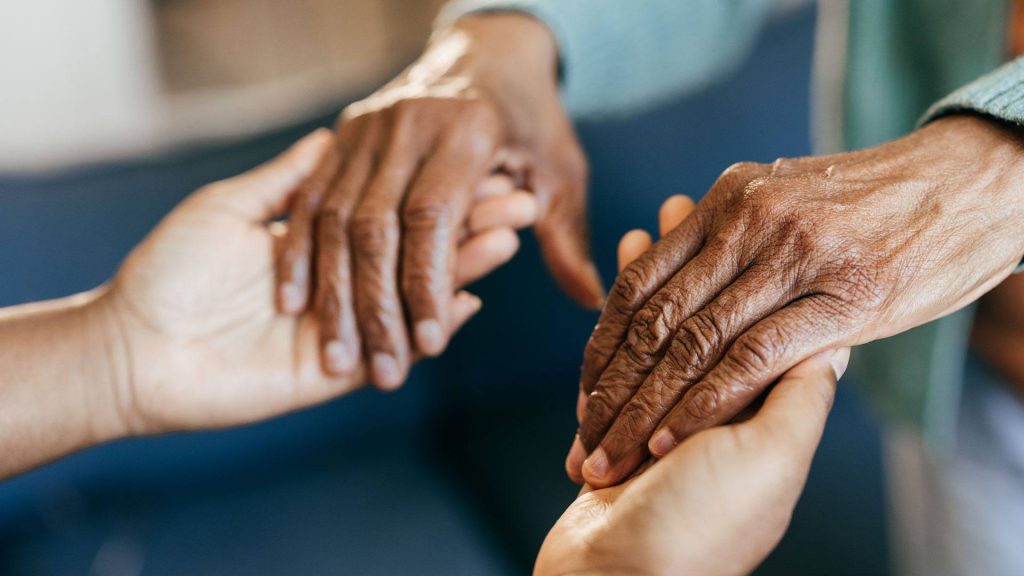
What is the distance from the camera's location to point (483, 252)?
76 cm

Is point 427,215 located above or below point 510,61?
below

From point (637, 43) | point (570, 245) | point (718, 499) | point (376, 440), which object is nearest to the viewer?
point (718, 499)

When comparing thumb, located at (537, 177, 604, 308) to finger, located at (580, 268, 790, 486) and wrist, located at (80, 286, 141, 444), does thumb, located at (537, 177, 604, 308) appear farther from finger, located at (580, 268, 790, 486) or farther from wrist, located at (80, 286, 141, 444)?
wrist, located at (80, 286, 141, 444)

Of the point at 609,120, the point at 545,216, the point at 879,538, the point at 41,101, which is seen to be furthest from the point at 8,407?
the point at 41,101

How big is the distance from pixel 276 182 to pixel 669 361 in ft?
1.66

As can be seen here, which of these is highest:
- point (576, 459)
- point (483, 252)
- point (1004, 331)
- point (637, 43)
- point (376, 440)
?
point (637, 43)

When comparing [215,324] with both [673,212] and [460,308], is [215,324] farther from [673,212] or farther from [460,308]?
[673,212]

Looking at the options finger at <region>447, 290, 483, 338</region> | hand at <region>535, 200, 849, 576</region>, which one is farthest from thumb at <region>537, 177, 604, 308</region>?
hand at <region>535, 200, 849, 576</region>

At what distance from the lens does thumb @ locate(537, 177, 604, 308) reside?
2.60ft

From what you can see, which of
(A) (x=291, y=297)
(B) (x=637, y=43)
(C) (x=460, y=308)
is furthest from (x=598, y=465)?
(B) (x=637, y=43)

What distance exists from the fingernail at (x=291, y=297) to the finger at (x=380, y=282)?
0.07 meters

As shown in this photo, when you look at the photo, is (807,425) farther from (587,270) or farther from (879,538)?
(879,538)

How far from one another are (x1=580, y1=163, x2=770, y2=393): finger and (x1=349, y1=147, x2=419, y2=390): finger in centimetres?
23

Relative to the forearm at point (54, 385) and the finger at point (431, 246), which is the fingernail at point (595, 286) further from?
the forearm at point (54, 385)
